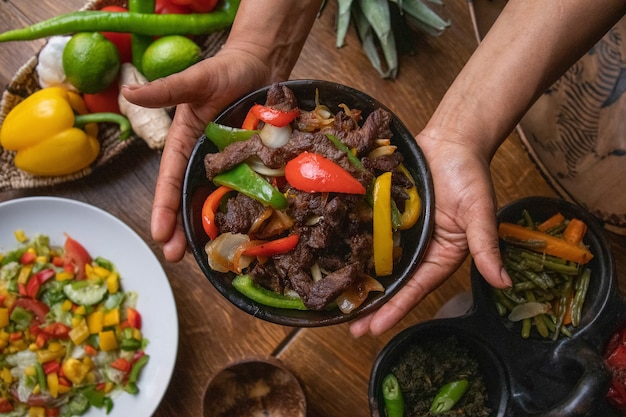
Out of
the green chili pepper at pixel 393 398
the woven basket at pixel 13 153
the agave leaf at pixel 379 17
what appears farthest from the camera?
the woven basket at pixel 13 153

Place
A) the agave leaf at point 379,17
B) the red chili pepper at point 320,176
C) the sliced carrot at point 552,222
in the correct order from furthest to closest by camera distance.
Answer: the agave leaf at point 379,17 → the sliced carrot at point 552,222 → the red chili pepper at point 320,176

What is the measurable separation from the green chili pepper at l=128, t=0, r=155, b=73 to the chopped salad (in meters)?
0.71

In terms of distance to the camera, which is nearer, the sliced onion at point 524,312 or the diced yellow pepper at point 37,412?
the sliced onion at point 524,312

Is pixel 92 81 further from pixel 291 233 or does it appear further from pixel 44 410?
pixel 44 410

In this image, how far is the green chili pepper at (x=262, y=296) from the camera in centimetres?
164

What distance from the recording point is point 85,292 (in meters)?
2.28

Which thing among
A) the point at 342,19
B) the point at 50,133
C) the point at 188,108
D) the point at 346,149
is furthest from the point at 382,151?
the point at 50,133

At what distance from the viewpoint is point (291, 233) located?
1659 mm

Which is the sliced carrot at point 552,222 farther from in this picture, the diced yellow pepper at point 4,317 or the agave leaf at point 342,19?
the diced yellow pepper at point 4,317

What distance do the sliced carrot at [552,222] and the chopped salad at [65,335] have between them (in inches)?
57.1

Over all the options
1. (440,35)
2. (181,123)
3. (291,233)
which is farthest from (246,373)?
(440,35)

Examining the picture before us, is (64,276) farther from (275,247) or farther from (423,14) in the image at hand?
(423,14)

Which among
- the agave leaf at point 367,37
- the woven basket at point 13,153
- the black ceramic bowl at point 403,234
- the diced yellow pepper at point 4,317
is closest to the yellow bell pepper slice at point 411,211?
the black ceramic bowl at point 403,234

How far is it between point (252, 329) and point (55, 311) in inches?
28.5
